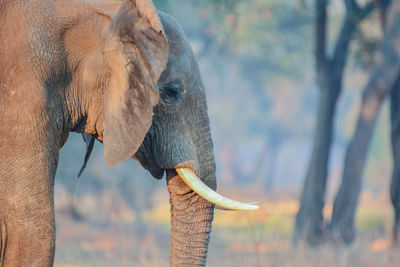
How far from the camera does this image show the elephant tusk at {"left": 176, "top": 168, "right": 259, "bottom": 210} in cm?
405

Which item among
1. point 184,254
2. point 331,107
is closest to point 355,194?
point 331,107

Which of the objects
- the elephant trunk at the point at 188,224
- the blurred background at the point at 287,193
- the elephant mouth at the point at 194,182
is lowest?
the blurred background at the point at 287,193

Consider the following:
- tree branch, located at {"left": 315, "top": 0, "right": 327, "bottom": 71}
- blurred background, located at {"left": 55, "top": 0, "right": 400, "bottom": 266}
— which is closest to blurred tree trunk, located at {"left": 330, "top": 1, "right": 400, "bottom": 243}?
blurred background, located at {"left": 55, "top": 0, "right": 400, "bottom": 266}

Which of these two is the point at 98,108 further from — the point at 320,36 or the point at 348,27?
the point at 348,27

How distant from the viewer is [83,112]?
4156 mm

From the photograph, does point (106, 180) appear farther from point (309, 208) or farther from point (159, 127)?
point (159, 127)

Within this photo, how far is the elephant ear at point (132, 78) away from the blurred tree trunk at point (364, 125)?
266 inches

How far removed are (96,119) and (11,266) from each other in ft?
3.05

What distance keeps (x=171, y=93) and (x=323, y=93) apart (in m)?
7.87

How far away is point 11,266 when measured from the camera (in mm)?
3768

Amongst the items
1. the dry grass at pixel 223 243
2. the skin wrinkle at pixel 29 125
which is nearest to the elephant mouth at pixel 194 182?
the skin wrinkle at pixel 29 125

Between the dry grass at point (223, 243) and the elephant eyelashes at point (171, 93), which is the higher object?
the elephant eyelashes at point (171, 93)

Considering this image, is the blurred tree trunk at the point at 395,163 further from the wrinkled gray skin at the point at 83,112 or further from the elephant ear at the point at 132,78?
the elephant ear at the point at 132,78

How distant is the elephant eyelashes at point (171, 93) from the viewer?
14.0 feet
